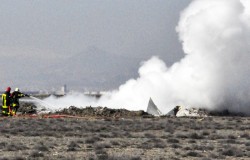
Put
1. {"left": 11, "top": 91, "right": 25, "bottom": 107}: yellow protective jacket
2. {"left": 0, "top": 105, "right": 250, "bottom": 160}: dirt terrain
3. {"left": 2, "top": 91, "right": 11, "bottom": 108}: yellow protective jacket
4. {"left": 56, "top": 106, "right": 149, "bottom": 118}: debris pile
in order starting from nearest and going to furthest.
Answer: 1. {"left": 0, "top": 105, "right": 250, "bottom": 160}: dirt terrain
2. {"left": 2, "top": 91, "right": 11, "bottom": 108}: yellow protective jacket
3. {"left": 11, "top": 91, "right": 25, "bottom": 107}: yellow protective jacket
4. {"left": 56, "top": 106, "right": 149, "bottom": 118}: debris pile

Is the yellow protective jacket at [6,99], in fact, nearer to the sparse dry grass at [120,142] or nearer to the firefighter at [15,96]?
the firefighter at [15,96]

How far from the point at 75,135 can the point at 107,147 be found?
6860 millimetres

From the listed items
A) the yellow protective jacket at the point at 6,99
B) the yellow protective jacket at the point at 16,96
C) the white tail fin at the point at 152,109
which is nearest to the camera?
the yellow protective jacket at the point at 6,99

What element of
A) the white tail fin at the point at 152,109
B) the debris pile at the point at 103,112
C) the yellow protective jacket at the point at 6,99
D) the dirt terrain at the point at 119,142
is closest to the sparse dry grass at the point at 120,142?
the dirt terrain at the point at 119,142

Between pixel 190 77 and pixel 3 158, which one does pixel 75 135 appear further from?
pixel 190 77

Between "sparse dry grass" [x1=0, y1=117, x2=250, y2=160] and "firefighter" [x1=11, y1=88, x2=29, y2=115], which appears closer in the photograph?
"sparse dry grass" [x1=0, y1=117, x2=250, y2=160]

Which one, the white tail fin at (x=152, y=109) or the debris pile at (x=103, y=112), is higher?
the white tail fin at (x=152, y=109)

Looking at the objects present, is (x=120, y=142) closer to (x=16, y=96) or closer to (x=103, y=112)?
(x=16, y=96)

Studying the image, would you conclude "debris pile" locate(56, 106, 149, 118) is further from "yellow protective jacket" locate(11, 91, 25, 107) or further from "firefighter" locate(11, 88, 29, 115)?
"yellow protective jacket" locate(11, 91, 25, 107)

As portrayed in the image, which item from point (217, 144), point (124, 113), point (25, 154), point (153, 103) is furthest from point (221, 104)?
point (25, 154)

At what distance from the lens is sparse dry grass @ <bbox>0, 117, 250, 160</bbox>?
76.1 ft

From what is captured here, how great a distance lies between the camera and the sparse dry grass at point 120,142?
2319 centimetres

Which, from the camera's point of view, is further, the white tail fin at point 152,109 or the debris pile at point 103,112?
the white tail fin at point 152,109

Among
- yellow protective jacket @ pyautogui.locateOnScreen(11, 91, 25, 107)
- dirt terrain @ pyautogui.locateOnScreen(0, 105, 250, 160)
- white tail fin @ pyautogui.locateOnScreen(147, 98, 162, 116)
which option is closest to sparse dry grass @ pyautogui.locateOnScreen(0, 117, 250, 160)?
dirt terrain @ pyautogui.locateOnScreen(0, 105, 250, 160)
